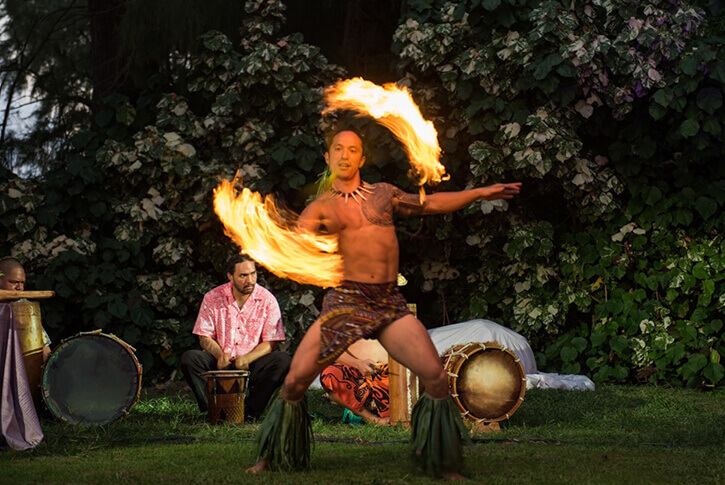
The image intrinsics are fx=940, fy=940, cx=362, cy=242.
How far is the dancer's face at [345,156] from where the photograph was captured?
485cm

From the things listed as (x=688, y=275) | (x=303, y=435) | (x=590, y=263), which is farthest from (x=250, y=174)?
(x=303, y=435)

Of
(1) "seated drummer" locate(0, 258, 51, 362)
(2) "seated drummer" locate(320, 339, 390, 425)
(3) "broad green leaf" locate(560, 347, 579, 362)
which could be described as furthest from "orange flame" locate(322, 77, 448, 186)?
(3) "broad green leaf" locate(560, 347, 579, 362)

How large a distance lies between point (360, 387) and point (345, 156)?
8.18 ft

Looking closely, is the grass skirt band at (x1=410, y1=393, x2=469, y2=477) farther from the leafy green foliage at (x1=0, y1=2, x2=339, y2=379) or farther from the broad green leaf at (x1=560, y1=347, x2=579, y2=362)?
the broad green leaf at (x1=560, y1=347, x2=579, y2=362)

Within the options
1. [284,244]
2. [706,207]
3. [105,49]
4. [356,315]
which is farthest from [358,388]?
[105,49]

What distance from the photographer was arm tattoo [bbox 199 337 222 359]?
289 inches

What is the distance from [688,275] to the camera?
9.10m

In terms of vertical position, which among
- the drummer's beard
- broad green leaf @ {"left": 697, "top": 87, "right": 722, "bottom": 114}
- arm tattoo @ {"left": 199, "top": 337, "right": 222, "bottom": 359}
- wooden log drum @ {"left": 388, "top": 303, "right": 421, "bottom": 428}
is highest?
broad green leaf @ {"left": 697, "top": 87, "right": 722, "bottom": 114}

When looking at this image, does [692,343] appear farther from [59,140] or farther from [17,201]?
[59,140]

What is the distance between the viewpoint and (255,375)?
7363 millimetres

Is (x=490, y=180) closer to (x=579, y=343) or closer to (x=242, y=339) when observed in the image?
(x=579, y=343)

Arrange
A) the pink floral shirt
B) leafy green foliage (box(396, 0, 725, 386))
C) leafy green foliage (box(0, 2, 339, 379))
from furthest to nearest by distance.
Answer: leafy green foliage (box(0, 2, 339, 379)), leafy green foliage (box(396, 0, 725, 386)), the pink floral shirt

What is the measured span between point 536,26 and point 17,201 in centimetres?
539

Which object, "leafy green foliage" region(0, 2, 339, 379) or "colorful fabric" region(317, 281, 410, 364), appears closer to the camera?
"colorful fabric" region(317, 281, 410, 364)
